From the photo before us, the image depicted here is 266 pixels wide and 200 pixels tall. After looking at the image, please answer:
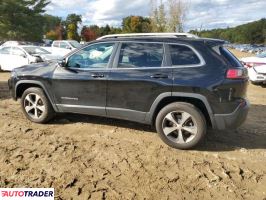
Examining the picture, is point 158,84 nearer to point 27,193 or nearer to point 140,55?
point 140,55

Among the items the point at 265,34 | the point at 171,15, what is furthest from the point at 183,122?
the point at 265,34

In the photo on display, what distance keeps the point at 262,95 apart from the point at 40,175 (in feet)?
27.3

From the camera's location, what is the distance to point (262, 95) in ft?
33.9

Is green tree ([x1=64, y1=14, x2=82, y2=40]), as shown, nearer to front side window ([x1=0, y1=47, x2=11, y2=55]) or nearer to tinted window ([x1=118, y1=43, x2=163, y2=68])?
front side window ([x1=0, y1=47, x2=11, y2=55])

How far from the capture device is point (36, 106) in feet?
20.3

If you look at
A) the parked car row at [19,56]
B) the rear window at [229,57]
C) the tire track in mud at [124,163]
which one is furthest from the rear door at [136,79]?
the parked car row at [19,56]

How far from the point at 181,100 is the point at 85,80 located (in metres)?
1.71

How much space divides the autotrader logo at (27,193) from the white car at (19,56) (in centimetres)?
1102

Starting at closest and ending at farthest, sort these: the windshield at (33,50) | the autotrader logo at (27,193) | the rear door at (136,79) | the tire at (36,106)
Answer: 1. the autotrader logo at (27,193)
2. the rear door at (136,79)
3. the tire at (36,106)
4. the windshield at (33,50)

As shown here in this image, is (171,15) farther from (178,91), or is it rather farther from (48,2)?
(48,2)

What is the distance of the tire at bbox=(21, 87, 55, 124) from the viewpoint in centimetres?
604

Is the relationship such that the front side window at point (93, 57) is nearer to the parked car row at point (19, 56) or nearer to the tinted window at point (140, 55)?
the tinted window at point (140, 55)

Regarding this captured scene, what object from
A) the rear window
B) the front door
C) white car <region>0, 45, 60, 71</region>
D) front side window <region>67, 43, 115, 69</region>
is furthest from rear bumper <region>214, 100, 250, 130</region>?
white car <region>0, 45, 60, 71</region>

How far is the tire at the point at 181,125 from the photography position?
487cm
